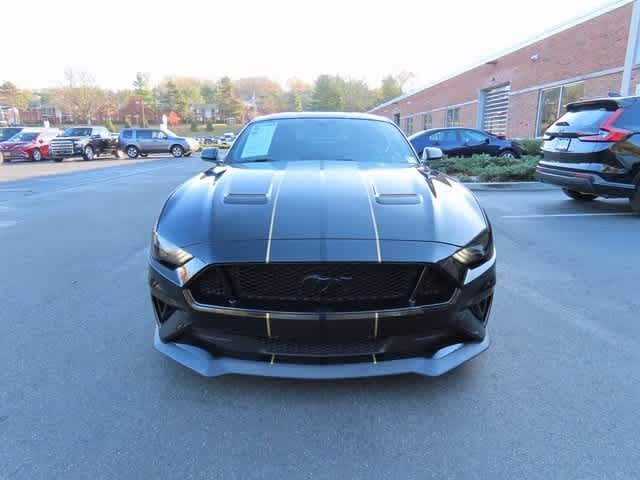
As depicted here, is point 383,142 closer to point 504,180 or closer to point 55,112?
point 504,180

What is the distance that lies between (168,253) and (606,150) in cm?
640

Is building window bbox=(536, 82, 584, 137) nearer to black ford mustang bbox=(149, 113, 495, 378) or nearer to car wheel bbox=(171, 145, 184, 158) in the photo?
black ford mustang bbox=(149, 113, 495, 378)

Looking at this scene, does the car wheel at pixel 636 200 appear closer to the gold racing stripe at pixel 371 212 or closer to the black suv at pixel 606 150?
the black suv at pixel 606 150

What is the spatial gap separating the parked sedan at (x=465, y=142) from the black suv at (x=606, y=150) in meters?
6.76

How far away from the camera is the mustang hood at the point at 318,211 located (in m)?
1.99

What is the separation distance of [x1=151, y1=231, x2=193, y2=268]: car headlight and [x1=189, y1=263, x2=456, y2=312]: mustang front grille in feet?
0.49

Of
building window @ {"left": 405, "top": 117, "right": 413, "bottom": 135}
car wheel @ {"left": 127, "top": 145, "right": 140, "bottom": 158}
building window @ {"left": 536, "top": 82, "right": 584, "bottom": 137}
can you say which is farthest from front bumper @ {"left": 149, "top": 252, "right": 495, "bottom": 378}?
building window @ {"left": 405, "top": 117, "right": 413, "bottom": 135}

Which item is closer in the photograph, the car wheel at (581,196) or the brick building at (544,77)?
the car wheel at (581,196)

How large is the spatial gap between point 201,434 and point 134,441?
0.29 m

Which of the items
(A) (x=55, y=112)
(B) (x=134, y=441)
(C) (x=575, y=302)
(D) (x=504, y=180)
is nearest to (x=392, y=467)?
(B) (x=134, y=441)

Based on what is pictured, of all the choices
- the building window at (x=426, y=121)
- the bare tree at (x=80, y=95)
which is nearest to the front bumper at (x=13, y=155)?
the building window at (x=426, y=121)

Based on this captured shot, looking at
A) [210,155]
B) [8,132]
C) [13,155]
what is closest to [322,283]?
[210,155]

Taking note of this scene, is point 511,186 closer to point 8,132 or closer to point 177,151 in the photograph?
point 177,151

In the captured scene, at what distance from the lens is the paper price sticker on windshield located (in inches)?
134
